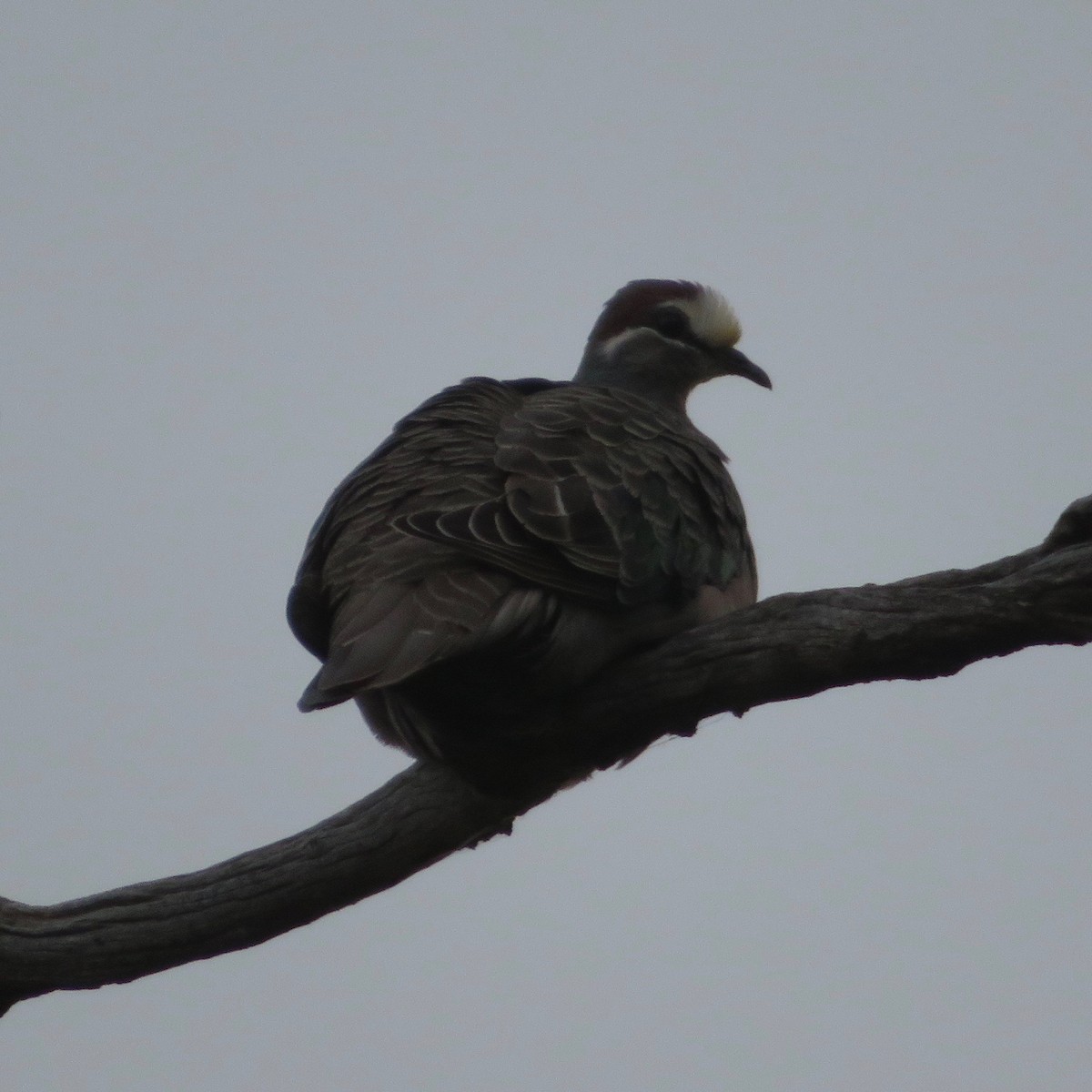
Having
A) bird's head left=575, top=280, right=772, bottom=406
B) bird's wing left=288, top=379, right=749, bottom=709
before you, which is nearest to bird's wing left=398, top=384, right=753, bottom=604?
bird's wing left=288, top=379, right=749, bottom=709

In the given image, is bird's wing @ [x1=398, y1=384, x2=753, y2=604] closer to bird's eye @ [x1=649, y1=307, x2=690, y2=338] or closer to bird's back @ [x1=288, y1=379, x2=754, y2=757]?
bird's back @ [x1=288, y1=379, x2=754, y2=757]

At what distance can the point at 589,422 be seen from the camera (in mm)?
4512

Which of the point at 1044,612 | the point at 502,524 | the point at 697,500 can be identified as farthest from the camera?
the point at 697,500

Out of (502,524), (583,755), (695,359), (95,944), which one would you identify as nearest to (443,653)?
(502,524)

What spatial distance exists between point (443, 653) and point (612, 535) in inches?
25.8

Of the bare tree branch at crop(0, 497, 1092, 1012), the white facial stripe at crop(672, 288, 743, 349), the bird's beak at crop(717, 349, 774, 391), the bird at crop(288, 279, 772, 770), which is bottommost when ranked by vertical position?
the bare tree branch at crop(0, 497, 1092, 1012)

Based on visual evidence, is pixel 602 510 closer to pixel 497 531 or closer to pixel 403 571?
pixel 497 531

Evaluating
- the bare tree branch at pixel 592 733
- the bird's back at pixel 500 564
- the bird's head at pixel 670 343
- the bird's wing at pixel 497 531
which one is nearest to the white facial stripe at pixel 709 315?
the bird's head at pixel 670 343

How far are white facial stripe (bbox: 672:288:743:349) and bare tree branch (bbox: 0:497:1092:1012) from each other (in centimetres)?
251

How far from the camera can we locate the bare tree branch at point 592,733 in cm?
357

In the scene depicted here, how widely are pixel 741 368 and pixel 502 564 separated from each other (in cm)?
284

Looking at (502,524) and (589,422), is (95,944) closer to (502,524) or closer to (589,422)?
(502,524)

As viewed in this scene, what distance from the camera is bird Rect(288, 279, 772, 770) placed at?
367 centimetres

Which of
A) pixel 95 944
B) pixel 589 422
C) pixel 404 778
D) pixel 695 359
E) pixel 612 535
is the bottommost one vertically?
pixel 95 944
